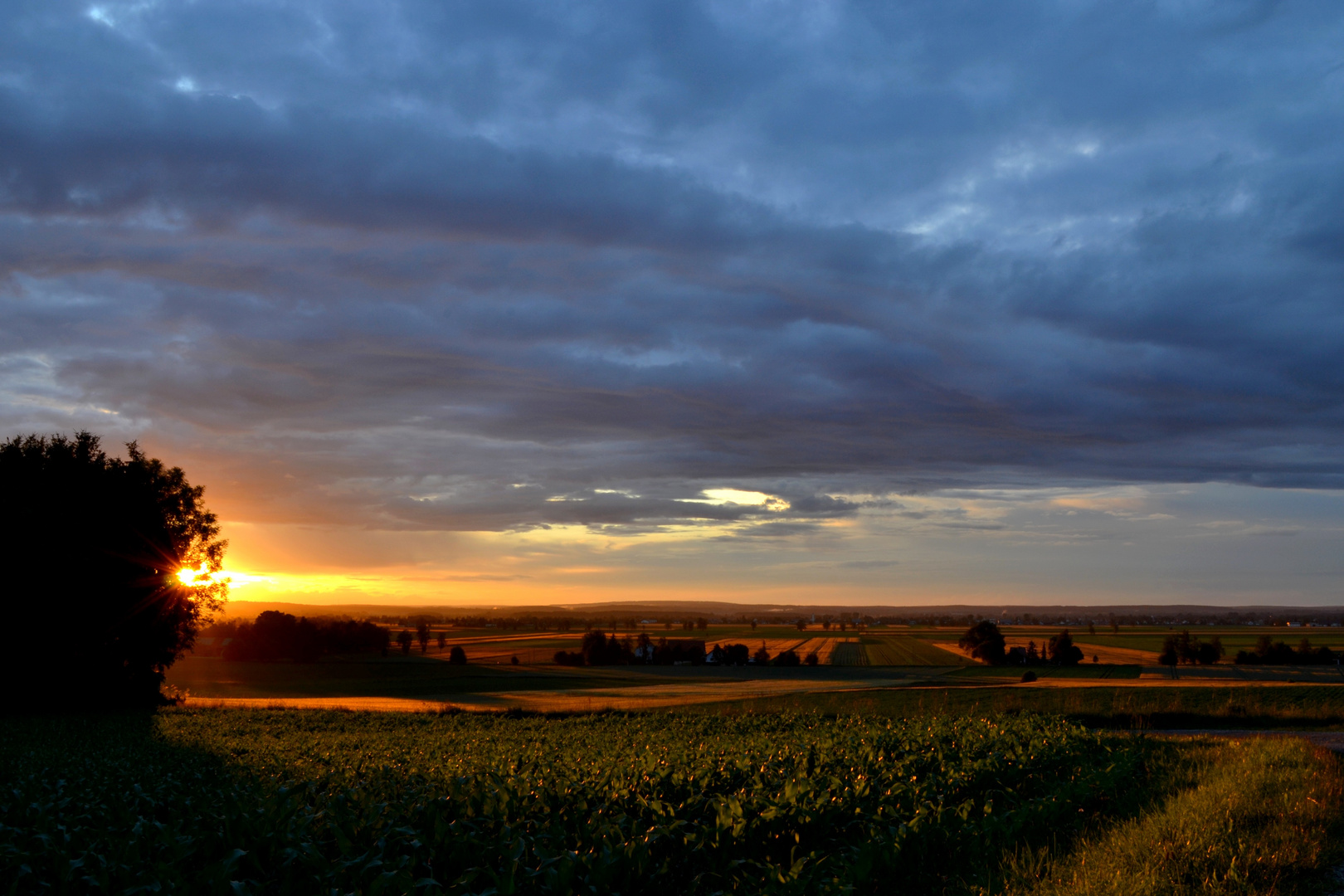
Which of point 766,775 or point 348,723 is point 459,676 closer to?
point 348,723

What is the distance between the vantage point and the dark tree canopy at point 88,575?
138 ft

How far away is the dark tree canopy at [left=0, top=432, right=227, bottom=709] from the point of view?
138ft

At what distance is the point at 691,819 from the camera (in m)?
10.9

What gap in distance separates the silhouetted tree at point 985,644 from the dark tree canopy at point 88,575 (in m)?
96.0

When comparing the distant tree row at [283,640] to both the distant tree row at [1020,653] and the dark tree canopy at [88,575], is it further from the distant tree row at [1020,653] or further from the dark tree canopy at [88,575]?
the distant tree row at [1020,653]

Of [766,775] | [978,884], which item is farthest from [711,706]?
[978,884]

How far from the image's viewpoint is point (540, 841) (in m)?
8.84

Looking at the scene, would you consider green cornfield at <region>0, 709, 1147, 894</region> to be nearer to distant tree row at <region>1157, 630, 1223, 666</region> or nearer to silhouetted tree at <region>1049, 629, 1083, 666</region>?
silhouetted tree at <region>1049, 629, 1083, 666</region>

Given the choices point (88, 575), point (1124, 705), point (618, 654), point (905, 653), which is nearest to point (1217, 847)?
point (1124, 705)

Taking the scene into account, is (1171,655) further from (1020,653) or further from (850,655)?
(850,655)

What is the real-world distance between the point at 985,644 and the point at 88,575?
104250 mm

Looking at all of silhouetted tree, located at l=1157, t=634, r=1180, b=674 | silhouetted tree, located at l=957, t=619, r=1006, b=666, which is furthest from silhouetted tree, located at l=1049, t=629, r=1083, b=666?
silhouetted tree, located at l=1157, t=634, r=1180, b=674

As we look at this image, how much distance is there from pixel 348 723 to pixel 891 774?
91.4ft

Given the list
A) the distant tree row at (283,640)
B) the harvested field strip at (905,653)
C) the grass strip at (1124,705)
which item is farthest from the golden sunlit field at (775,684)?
the distant tree row at (283,640)
